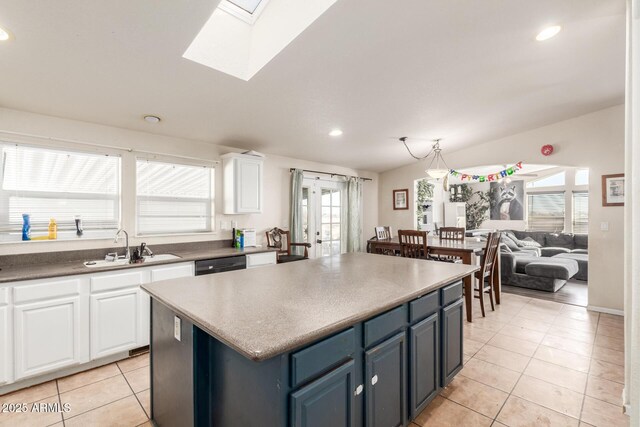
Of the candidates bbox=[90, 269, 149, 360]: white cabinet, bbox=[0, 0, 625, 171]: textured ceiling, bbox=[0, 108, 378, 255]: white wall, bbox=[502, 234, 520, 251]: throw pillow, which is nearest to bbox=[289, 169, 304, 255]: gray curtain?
bbox=[0, 108, 378, 255]: white wall

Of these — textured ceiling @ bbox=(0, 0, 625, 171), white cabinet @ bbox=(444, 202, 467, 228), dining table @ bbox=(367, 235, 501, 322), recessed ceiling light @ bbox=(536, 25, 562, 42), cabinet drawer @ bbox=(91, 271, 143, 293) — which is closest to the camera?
textured ceiling @ bbox=(0, 0, 625, 171)

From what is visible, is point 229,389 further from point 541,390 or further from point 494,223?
point 494,223

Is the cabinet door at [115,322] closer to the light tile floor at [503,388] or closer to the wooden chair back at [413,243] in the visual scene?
the light tile floor at [503,388]

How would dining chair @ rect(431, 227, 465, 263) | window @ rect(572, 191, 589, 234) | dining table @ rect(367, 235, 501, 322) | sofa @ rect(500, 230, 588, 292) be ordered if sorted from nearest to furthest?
dining table @ rect(367, 235, 501, 322) → dining chair @ rect(431, 227, 465, 263) → sofa @ rect(500, 230, 588, 292) → window @ rect(572, 191, 589, 234)

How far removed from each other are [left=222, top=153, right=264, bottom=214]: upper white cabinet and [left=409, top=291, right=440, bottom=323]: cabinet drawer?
2.63 meters

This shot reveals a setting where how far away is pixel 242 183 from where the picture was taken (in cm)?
374

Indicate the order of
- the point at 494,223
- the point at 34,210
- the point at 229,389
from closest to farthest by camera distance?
the point at 229,389 < the point at 34,210 < the point at 494,223

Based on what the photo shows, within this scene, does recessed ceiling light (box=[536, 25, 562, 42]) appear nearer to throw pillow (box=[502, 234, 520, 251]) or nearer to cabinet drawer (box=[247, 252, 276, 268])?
cabinet drawer (box=[247, 252, 276, 268])

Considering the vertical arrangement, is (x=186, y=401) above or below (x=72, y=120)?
below

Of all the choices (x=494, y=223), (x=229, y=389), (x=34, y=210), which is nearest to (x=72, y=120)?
(x=34, y=210)

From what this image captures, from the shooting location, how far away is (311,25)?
187 cm

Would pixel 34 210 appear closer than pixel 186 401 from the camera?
No

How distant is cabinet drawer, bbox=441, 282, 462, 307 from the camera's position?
6.41 feet

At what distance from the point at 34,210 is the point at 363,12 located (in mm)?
3245
